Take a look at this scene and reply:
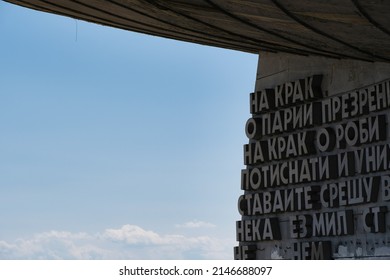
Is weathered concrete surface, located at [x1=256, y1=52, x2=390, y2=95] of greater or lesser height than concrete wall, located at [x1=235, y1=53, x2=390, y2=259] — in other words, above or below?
above

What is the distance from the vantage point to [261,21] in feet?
72.7

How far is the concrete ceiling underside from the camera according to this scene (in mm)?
19828

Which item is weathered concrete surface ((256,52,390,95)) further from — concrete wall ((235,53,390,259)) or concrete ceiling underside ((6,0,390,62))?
concrete ceiling underside ((6,0,390,62))

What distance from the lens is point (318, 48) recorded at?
84.7 ft

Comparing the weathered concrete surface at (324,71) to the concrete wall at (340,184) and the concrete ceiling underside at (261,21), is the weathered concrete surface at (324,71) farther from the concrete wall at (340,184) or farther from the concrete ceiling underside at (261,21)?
the concrete ceiling underside at (261,21)

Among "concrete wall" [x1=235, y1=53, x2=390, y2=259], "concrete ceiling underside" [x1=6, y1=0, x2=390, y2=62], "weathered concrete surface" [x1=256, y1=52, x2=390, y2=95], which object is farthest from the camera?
"weathered concrete surface" [x1=256, y1=52, x2=390, y2=95]

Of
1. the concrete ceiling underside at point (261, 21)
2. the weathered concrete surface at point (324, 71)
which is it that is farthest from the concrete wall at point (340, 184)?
the concrete ceiling underside at point (261, 21)

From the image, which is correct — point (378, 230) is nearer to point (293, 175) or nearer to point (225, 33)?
point (293, 175)

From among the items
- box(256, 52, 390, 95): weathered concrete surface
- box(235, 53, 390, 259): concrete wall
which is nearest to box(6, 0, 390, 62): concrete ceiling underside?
box(256, 52, 390, 95): weathered concrete surface

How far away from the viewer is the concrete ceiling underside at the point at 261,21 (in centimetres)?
1983

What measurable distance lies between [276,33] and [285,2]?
463 centimetres

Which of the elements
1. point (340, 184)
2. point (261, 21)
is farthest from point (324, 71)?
point (261, 21)
